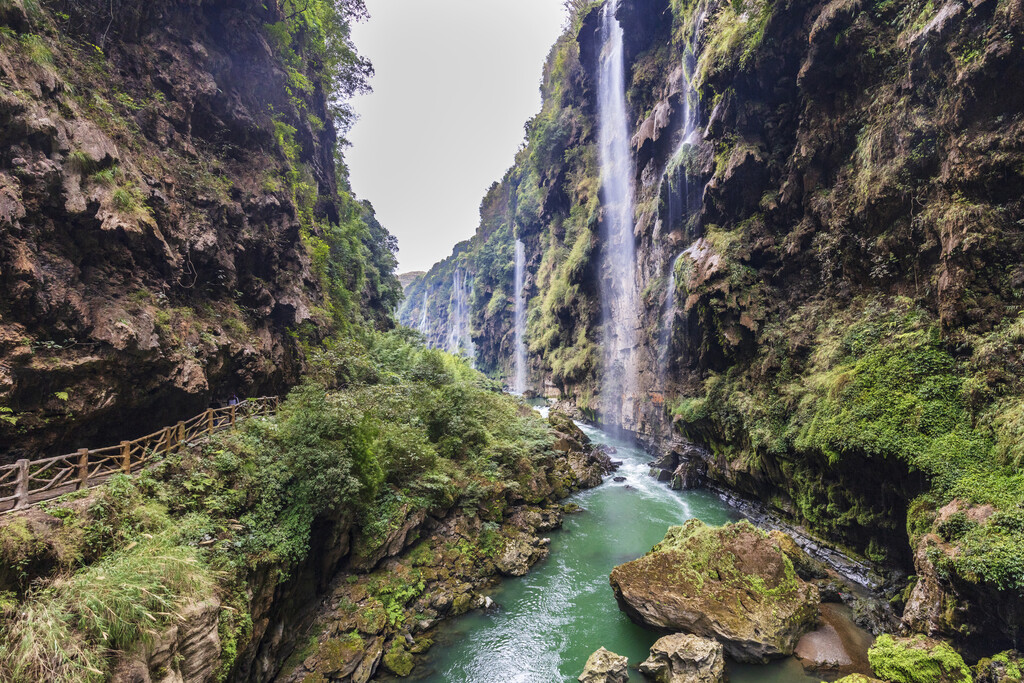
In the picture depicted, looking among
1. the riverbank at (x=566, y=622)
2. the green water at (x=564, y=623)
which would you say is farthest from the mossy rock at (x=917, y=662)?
the green water at (x=564, y=623)

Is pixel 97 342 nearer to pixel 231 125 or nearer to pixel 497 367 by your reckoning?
pixel 231 125

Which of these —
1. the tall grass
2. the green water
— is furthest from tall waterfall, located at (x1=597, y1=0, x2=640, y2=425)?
the tall grass

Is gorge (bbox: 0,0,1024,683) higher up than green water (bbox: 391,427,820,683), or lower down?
higher up

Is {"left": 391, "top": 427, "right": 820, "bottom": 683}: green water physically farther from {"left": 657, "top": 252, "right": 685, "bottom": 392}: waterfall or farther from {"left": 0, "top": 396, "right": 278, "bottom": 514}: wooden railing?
{"left": 657, "top": 252, "right": 685, "bottom": 392}: waterfall

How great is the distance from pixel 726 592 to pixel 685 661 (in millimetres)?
1920

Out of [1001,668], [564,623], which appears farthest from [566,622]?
[1001,668]

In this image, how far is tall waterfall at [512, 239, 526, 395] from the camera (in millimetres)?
Result: 48062

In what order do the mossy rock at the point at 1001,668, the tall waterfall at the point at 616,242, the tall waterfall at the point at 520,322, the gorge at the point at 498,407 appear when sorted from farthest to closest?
the tall waterfall at the point at 520,322 → the tall waterfall at the point at 616,242 → the gorge at the point at 498,407 → the mossy rock at the point at 1001,668

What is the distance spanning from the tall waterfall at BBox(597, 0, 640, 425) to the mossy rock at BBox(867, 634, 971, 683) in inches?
755

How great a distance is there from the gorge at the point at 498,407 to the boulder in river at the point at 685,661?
5 centimetres

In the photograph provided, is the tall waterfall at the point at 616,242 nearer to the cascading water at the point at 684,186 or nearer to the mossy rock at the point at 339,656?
the cascading water at the point at 684,186

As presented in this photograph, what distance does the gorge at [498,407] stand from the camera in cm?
654

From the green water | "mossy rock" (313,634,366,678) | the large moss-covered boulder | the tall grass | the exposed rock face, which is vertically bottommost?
the green water

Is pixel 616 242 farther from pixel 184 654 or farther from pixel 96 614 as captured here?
pixel 96 614
